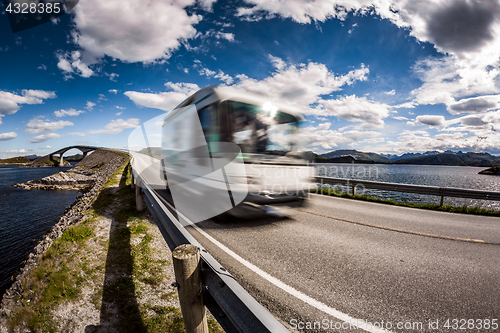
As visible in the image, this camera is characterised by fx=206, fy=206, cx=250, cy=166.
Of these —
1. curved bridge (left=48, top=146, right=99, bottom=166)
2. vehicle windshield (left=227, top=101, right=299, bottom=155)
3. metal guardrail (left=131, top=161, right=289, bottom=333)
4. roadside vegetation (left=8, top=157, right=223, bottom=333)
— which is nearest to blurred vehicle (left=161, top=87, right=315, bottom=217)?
vehicle windshield (left=227, top=101, right=299, bottom=155)

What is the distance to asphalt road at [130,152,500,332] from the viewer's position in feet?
7.98

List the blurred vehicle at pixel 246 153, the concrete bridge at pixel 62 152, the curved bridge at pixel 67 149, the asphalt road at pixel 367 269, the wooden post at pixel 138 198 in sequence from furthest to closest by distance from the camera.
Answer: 1. the concrete bridge at pixel 62 152
2. the curved bridge at pixel 67 149
3. the wooden post at pixel 138 198
4. the blurred vehicle at pixel 246 153
5. the asphalt road at pixel 367 269

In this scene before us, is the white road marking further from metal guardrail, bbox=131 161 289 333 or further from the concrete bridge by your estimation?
the concrete bridge

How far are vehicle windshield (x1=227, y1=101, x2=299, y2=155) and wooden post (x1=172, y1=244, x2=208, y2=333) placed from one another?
13.4ft

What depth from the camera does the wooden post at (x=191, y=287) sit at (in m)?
1.54

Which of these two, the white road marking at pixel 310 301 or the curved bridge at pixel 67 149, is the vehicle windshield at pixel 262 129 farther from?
the curved bridge at pixel 67 149

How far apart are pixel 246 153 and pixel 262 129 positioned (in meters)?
1.00

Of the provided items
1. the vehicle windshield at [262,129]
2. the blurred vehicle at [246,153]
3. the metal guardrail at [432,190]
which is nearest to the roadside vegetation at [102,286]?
the blurred vehicle at [246,153]

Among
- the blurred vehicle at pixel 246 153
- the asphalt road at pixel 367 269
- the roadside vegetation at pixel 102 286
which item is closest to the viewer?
the asphalt road at pixel 367 269

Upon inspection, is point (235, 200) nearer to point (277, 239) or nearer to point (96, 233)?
point (277, 239)

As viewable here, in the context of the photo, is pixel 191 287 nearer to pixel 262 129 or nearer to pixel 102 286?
pixel 102 286

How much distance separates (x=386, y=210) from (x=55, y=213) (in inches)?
757

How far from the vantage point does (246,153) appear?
5504mm

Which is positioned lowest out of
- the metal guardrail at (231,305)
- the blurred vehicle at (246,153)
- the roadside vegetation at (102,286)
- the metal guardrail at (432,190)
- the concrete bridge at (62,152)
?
the roadside vegetation at (102,286)
